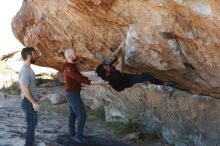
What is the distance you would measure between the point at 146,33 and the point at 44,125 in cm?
426

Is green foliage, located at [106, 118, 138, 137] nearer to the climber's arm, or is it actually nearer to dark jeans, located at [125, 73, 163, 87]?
the climber's arm

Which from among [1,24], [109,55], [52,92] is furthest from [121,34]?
[1,24]

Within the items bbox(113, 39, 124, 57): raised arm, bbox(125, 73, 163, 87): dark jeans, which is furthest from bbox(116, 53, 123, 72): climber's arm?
bbox(125, 73, 163, 87): dark jeans

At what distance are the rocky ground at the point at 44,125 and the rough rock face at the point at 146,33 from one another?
162 centimetres

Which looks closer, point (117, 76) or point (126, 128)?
point (117, 76)

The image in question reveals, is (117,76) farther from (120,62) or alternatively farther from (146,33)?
(146,33)

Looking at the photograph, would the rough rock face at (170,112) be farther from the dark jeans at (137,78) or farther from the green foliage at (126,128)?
the dark jeans at (137,78)

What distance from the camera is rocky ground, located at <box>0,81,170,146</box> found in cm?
993

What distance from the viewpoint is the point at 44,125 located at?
11.5 metres

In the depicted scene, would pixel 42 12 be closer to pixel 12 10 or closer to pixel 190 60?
pixel 190 60

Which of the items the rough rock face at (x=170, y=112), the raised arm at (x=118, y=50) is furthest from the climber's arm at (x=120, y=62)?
the rough rock face at (x=170, y=112)

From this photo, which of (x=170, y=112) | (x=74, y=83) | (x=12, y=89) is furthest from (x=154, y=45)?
(x=12, y=89)

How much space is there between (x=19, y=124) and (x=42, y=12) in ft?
8.92

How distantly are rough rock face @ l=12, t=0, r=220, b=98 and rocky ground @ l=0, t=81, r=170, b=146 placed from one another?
1624 millimetres
